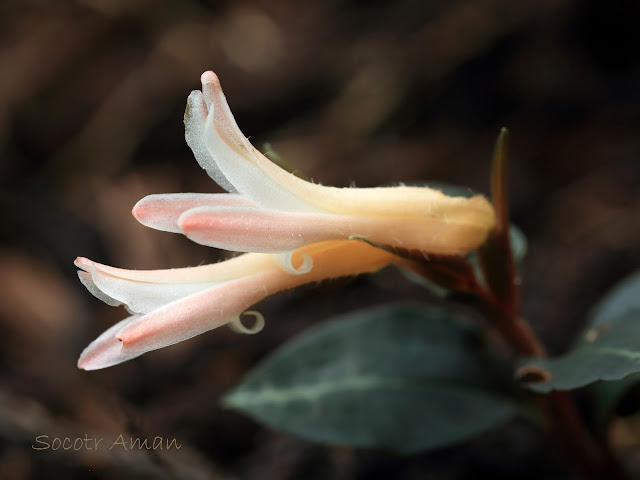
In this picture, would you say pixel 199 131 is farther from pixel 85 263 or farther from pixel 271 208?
pixel 85 263

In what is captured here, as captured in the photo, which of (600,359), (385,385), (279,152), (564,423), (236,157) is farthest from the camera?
(279,152)

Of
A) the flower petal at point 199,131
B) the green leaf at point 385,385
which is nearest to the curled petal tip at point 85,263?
the flower petal at point 199,131

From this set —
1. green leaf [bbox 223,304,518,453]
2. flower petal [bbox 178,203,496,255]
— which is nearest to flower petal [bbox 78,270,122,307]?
flower petal [bbox 178,203,496,255]

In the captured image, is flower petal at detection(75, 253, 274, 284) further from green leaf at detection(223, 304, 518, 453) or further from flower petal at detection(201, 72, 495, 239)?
green leaf at detection(223, 304, 518, 453)

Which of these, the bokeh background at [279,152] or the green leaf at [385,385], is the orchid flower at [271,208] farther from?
the bokeh background at [279,152]

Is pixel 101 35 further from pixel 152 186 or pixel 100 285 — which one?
pixel 100 285

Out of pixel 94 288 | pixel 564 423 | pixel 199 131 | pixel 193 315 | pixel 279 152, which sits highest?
pixel 279 152

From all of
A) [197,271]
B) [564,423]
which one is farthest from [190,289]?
[564,423]
